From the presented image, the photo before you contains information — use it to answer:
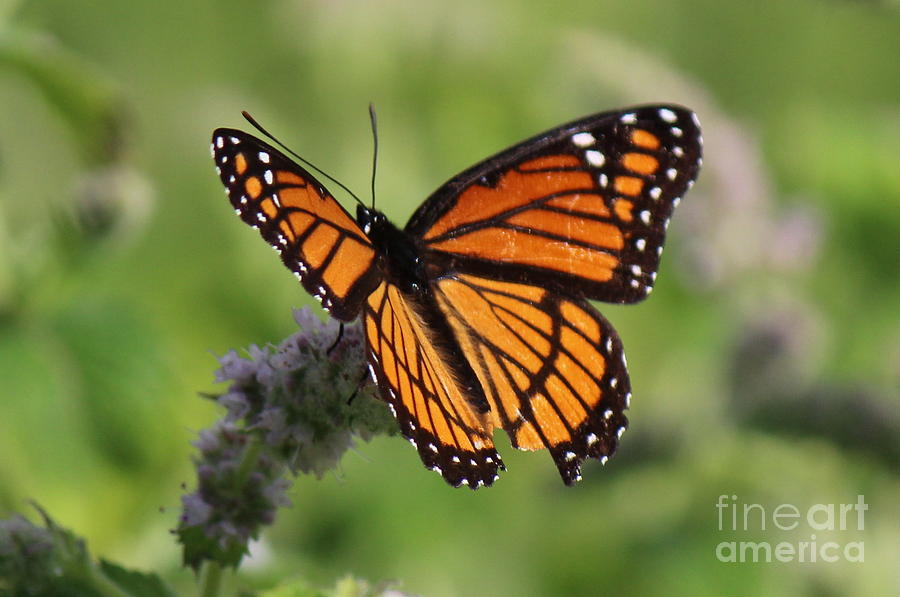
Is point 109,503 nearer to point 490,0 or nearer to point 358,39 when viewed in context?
point 358,39

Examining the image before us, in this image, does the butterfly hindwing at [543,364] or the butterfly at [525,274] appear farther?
the butterfly hindwing at [543,364]

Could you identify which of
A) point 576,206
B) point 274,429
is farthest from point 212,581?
point 576,206

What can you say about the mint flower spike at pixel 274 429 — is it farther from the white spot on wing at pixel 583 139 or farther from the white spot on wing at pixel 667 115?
the white spot on wing at pixel 667 115

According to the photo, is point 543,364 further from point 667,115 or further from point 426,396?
point 667,115

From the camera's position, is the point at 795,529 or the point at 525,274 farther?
Answer: the point at 795,529

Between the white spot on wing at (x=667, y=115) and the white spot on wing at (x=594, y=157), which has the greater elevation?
the white spot on wing at (x=667, y=115)

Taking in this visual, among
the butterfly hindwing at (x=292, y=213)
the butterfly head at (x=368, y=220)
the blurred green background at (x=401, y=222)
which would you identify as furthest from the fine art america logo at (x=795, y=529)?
the butterfly hindwing at (x=292, y=213)
